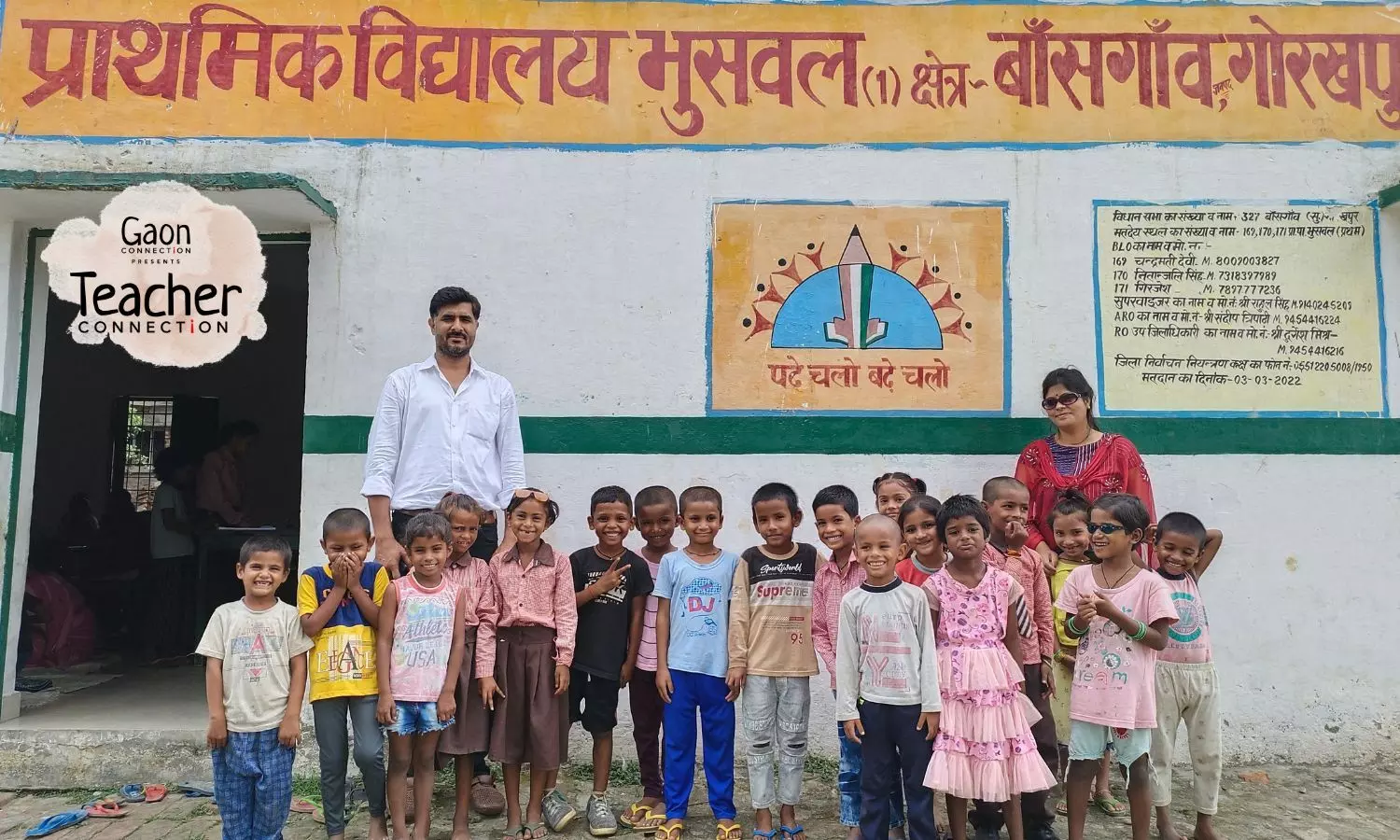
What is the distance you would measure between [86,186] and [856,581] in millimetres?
3555

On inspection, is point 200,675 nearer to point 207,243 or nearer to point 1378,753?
point 207,243

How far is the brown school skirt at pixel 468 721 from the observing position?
353 centimetres

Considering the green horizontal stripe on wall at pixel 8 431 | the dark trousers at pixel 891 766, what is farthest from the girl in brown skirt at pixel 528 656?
the green horizontal stripe on wall at pixel 8 431

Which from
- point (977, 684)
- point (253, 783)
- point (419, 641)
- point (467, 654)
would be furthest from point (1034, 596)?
point (253, 783)

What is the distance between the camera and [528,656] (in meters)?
3.64

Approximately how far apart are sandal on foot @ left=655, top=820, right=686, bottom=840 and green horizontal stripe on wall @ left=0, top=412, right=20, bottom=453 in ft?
11.1

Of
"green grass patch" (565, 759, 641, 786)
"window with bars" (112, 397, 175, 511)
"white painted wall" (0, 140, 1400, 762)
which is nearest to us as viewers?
"green grass patch" (565, 759, 641, 786)

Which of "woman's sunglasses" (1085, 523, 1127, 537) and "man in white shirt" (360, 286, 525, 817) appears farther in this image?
"man in white shirt" (360, 286, 525, 817)

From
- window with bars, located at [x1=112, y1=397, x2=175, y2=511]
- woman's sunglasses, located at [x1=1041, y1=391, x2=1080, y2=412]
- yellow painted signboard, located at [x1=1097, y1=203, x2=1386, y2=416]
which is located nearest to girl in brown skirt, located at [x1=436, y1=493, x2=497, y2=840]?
woman's sunglasses, located at [x1=1041, y1=391, x2=1080, y2=412]

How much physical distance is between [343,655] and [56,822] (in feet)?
4.97

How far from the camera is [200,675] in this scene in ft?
19.0

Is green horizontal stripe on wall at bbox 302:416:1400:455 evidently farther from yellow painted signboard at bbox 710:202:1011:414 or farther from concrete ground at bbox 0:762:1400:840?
concrete ground at bbox 0:762:1400:840

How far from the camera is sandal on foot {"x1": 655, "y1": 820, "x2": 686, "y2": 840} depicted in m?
3.56

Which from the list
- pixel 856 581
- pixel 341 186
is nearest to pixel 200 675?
pixel 341 186
